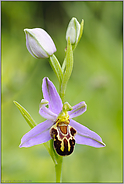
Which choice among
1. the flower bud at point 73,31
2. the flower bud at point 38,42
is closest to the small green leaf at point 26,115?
the flower bud at point 38,42

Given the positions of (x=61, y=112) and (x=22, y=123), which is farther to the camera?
(x=22, y=123)

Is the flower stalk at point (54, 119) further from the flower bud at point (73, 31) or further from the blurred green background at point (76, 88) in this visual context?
the blurred green background at point (76, 88)

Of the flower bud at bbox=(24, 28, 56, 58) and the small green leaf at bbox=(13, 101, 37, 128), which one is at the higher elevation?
the flower bud at bbox=(24, 28, 56, 58)

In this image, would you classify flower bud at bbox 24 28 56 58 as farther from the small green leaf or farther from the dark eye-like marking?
the dark eye-like marking

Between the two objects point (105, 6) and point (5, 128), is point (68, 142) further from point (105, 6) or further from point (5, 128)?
point (105, 6)

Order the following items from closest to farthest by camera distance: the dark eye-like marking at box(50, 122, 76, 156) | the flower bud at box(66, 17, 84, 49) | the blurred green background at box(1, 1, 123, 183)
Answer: the dark eye-like marking at box(50, 122, 76, 156) < the flower bud at box(66, 17, 84, 49) < the blurred green background at box(1, 1, 123, 183)

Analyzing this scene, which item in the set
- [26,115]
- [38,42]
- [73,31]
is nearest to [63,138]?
[26,115]

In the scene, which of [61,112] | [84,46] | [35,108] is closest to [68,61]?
[61,112]

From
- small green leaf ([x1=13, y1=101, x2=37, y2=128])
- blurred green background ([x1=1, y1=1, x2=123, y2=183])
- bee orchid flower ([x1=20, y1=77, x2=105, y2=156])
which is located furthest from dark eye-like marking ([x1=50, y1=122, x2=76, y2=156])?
blurred green background ([x1=1, y1=1, x2=123, y2=183])
